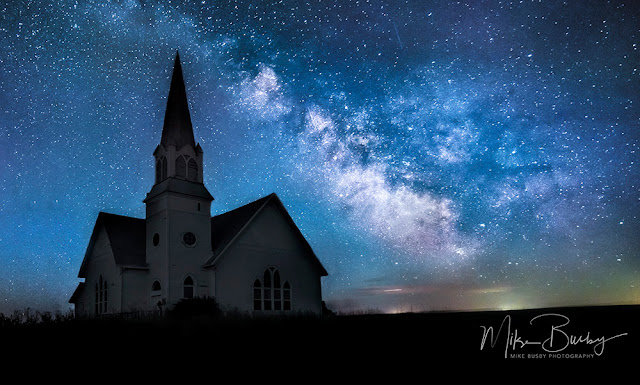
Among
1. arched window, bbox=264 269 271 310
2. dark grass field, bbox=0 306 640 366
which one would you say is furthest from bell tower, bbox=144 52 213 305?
dark grass field, bbox=0 306 640 366

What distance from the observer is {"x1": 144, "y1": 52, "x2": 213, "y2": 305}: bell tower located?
2650 cm

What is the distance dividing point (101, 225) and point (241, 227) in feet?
34.9

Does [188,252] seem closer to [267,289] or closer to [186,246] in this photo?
[186,246]

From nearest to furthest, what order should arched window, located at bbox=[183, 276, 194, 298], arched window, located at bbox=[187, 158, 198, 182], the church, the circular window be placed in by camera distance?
arched window, located at bbox=[183, 276, 194, 298]
the church
the circular window
arched window, located at bbox=[187, 158, 198, 182]

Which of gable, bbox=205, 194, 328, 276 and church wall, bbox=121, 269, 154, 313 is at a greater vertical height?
gable, bbox=205, 194, 328, 276

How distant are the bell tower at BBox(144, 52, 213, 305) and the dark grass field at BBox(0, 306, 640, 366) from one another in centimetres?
1518

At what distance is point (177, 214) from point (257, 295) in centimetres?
695

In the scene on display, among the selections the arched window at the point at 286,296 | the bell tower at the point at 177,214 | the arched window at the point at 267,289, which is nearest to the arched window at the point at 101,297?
the bell tower at the point at 177,214

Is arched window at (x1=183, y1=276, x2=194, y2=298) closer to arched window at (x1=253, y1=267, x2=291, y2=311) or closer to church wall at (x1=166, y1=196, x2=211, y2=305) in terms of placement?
church wall at (x1=166, y1=196, x2=211, y2=305)

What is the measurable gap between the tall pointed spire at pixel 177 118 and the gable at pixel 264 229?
19.6 feet

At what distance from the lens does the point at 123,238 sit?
2941cm

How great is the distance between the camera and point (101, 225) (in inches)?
1224

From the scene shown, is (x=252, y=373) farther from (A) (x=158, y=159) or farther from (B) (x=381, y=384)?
(A) (x=158, y=159)
